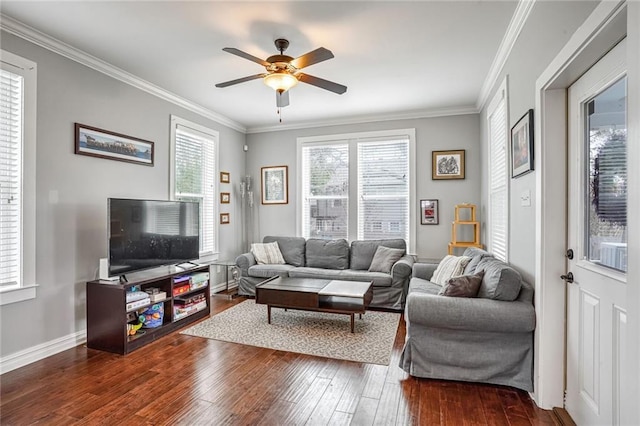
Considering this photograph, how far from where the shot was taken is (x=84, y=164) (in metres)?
3.19

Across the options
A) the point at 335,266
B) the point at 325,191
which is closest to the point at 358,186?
the point at 325,191

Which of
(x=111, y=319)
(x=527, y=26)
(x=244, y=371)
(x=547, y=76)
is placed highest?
(x=527, y=26)

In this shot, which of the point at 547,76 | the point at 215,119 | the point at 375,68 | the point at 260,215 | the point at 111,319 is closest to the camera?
the point at 547,76

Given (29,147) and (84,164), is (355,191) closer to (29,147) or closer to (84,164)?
(84,164)

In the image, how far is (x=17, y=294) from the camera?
2.62 metres

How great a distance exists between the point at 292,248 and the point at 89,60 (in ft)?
11.2

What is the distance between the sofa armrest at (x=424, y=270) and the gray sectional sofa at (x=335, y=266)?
0.46 feet

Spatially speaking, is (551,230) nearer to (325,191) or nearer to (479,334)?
(479,334)

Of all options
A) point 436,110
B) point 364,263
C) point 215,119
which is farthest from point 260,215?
point 436,110

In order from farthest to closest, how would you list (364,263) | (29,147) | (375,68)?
(364,263), (375,68), (29,147)

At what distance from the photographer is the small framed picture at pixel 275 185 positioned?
569cm

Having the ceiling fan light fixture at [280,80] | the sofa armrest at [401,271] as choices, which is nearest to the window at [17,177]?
the ceiling fan light fixture at [280,80]

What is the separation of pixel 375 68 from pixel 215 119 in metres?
2.81

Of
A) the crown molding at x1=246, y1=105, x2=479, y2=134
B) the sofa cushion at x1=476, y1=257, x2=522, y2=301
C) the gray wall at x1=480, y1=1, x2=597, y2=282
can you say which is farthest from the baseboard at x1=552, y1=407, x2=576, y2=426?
the crown molding at x1=246, y1=105, x2=479, y2=134
